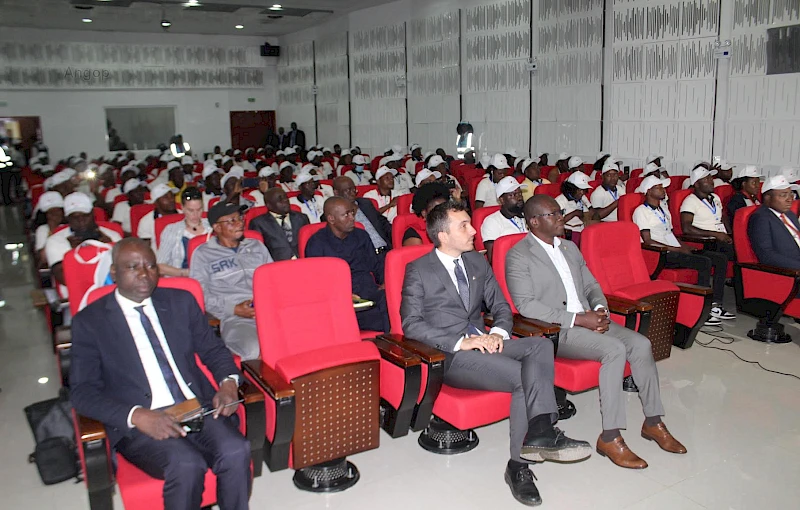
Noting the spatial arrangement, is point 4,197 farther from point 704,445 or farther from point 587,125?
point 704,445

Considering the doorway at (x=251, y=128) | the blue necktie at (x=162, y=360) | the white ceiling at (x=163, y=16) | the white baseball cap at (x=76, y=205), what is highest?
the white ceiling at (x=163, y=16)

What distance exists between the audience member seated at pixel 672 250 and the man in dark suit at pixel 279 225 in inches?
117

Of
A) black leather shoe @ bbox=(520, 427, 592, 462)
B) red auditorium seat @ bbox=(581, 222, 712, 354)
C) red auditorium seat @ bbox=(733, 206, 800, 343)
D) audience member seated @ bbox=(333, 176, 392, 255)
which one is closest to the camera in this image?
black leather shoe @ bbox=(520, 427, 592, 462)

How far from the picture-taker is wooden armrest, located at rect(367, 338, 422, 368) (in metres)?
2.88

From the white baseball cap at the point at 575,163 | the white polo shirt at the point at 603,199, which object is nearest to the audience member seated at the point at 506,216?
the white polo shirt at the point at 603,199

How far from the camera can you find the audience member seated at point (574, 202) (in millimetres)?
6818

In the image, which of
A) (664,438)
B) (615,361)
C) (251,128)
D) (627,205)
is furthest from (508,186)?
(251,128)

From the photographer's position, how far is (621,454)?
3.19 m

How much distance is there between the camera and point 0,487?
3.10 meters

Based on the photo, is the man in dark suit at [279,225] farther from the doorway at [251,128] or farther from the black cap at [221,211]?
the doorway at [251,128]

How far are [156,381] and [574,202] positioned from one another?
5.68m

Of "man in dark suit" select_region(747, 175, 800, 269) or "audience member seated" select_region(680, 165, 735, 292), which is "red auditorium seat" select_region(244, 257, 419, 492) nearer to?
"man in dark suit" select_region(747, 175, 800, 269)

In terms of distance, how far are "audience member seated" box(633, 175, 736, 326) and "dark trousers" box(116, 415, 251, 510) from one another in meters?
4.09

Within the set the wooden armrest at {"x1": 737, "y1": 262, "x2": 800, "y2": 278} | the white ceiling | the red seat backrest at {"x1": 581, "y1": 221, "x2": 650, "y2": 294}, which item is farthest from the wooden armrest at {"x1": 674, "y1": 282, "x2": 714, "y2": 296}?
the white ceiling
